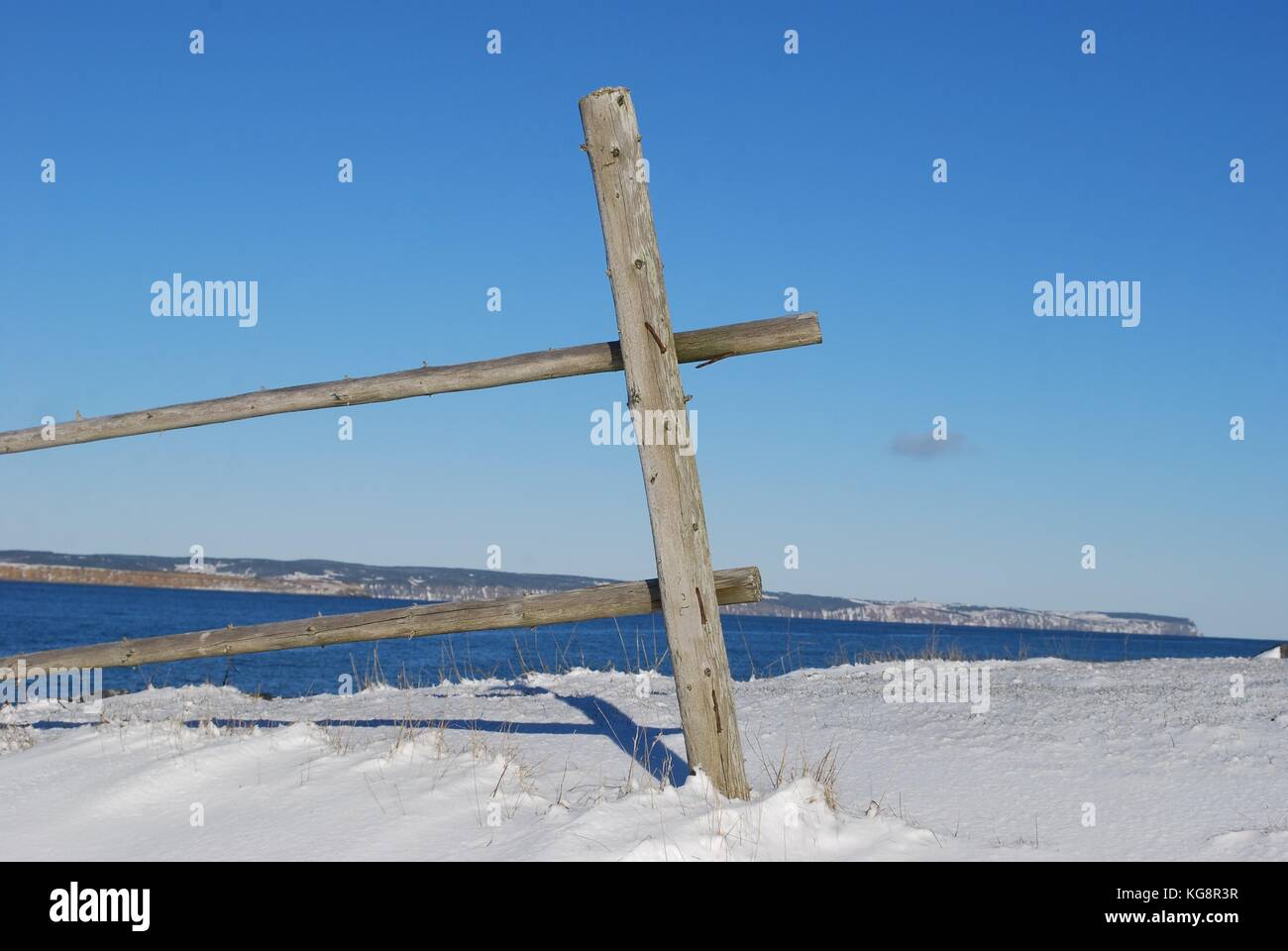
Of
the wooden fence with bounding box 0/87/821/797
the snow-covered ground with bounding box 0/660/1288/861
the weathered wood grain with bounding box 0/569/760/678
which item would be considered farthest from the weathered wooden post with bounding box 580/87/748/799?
the snow-covered ground with bounding box 0/660/1288/861

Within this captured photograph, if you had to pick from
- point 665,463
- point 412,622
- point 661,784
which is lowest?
point 661,784

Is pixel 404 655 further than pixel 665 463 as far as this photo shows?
Yes

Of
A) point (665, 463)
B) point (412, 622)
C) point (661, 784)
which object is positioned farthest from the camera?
point (412, 622)

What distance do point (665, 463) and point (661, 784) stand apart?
137 cm

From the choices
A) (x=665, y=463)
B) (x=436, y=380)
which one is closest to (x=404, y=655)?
(x=436, y=380)

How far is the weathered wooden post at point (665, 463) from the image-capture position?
4.00 meters

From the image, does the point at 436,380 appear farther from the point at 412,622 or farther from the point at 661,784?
the point at 661,784

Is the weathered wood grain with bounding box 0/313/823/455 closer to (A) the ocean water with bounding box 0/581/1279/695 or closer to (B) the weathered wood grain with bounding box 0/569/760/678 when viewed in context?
(B) the weathered wood grain with bounding box 0/569/760/678

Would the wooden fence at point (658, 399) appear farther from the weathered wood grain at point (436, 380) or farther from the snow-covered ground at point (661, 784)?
the snow-covered ground at point (661, 784)

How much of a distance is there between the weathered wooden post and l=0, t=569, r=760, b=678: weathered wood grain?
157 millimetres

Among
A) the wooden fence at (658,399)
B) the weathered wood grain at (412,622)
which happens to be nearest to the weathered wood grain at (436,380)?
the wooden fence at (658,399)

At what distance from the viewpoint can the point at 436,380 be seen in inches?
176

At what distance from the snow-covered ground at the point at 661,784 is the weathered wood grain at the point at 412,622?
45cm
